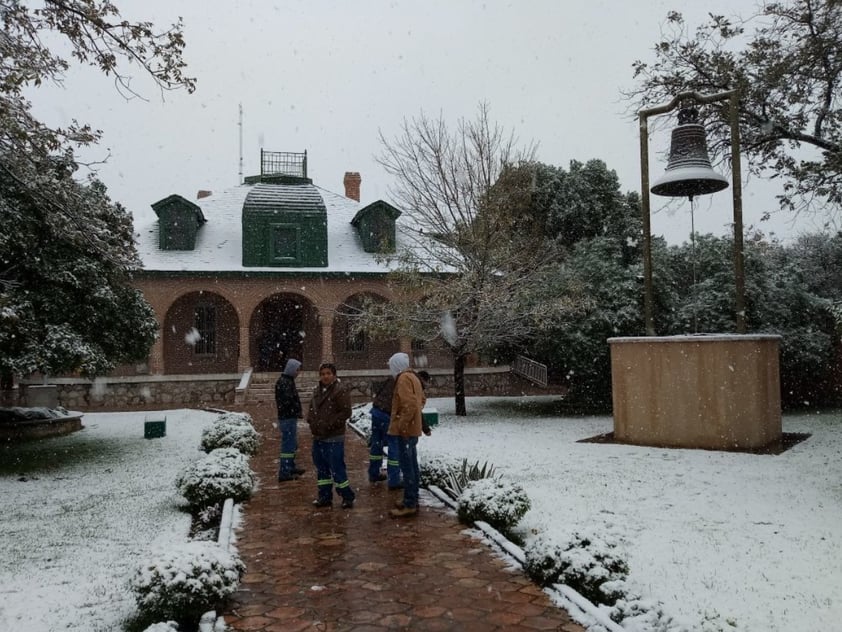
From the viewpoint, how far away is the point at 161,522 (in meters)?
7.47

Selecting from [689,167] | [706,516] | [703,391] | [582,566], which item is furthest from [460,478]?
[689,167]

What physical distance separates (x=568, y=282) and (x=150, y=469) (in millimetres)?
10652

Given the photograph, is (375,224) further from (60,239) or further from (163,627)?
(163,627)

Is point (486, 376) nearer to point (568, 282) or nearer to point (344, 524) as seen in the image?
point (568, 282)

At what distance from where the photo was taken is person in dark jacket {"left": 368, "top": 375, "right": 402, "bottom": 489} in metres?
8.29

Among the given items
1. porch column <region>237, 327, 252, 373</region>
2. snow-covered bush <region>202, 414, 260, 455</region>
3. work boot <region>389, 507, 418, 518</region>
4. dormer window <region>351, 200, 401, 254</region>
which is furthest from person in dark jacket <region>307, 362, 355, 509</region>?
dormer window <region>351, 200, 401, 254</region>

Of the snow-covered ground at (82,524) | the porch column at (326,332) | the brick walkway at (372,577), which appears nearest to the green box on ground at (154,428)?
the snow-covered ground at (82,524)

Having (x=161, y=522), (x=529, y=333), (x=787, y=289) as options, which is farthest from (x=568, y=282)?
(x=161, y=522)

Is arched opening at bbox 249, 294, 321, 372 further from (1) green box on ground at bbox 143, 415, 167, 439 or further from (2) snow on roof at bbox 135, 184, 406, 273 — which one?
(1) green box on ground at bbox 143, 415, 167, 439

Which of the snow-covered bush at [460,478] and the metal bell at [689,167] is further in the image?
the metal bell at [689,167]

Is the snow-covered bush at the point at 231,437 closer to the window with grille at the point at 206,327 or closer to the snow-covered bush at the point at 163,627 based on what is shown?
the snow-covered bush at the point at 163,627

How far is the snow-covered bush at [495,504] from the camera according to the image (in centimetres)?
641

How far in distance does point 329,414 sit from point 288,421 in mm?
1787

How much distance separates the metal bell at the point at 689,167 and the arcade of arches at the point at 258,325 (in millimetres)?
14031
